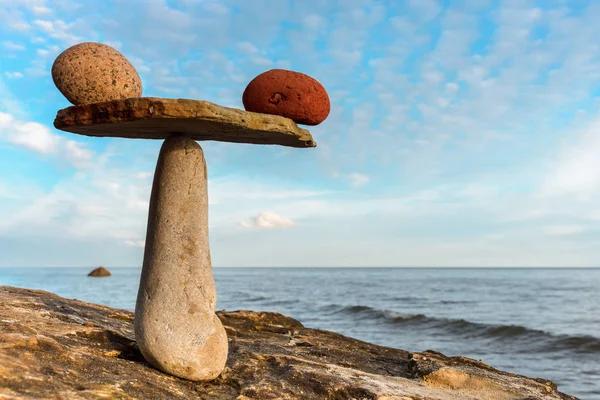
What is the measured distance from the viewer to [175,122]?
205 inches

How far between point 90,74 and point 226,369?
369 cm

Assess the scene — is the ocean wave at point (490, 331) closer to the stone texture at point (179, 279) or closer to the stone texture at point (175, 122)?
the stone texture at point (179, 279)

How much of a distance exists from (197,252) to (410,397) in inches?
111

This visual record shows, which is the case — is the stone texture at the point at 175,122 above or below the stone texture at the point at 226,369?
above

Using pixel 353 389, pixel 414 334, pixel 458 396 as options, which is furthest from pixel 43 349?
pixel 414 334

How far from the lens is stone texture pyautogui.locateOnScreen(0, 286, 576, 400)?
15.0ft

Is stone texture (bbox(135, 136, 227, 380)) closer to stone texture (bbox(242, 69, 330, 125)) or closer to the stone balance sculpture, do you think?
the stone balance sculpture

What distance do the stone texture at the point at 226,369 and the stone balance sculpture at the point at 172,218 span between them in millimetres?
331

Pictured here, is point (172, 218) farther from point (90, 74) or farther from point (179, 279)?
point (90, 74)

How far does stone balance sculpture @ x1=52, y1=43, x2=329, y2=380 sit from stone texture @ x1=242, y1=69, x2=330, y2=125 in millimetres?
282

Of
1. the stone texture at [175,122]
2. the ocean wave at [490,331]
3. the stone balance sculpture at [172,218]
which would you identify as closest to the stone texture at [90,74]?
the stone balance sculpture at [172,218]

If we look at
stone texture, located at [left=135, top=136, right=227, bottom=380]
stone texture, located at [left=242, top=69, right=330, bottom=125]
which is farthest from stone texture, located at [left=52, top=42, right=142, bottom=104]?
stone texture, located at [left=242, top=69, right=330, bottom=125]

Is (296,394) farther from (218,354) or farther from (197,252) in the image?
(197,252)

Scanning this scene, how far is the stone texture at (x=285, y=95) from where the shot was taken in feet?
19.9
